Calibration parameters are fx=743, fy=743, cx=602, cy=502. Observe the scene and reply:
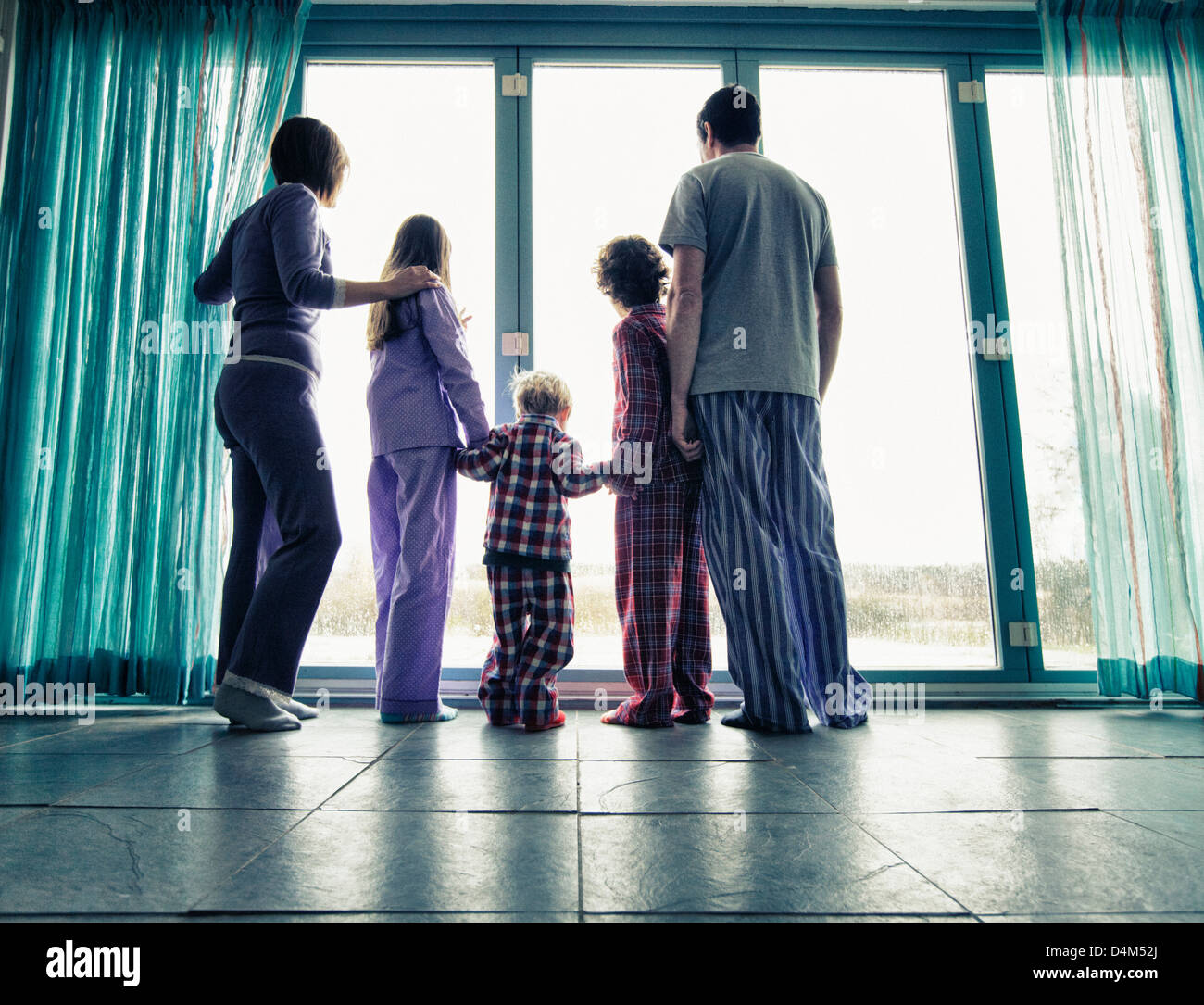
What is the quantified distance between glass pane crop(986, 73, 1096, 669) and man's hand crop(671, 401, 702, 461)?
1.44 m

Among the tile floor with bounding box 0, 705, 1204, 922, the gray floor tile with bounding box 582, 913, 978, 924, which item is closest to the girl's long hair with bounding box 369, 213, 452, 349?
the tile floor with bounding box 0, 705, 1204, 922

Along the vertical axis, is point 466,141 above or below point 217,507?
above

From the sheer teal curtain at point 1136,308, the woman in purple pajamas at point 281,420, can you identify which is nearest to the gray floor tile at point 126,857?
the woman in purple pajamas at point 281,420

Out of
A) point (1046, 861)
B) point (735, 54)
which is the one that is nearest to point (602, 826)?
point (1046, 861)

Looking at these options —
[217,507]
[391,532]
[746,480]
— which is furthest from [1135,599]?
[217,507]

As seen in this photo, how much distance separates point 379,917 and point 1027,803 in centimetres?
100

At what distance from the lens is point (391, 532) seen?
205 centimetres

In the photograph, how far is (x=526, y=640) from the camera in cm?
188

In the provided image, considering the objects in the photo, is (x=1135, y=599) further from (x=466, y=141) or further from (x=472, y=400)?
(x=466, y=141)

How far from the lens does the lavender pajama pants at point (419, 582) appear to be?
6.26 ft

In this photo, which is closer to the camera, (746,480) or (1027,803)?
(1027,803)

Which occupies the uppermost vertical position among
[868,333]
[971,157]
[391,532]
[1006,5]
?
[1006,5]

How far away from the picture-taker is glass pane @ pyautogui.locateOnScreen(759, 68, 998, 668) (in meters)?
2.58
